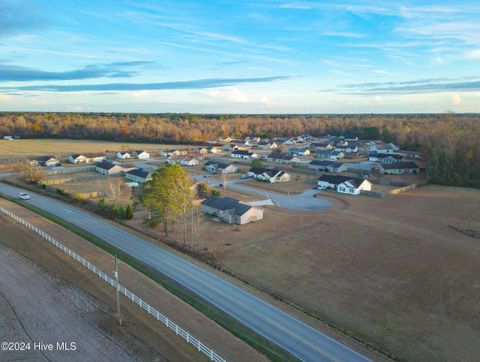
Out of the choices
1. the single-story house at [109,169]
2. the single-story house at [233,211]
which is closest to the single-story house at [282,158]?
the single-story house at [109,169]

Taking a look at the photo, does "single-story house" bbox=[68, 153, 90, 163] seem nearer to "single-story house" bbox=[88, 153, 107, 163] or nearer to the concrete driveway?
"single-story house" bbox=[88, 153, 107, 163]

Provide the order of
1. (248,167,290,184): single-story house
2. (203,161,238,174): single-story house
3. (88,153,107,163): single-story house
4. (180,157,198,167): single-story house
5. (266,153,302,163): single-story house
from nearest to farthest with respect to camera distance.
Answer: (248,167,290,184): single-story house < (203,161,238,174): single-story house < (180,157,198,167): single-story house < (266,153,302,163): single-story house < (88,153,107,163): single-story house

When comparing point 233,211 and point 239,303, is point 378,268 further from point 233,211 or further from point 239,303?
point 233,211

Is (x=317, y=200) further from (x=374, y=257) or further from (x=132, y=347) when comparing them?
(x=132, y=347)

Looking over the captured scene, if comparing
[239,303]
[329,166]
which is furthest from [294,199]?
[239,303]

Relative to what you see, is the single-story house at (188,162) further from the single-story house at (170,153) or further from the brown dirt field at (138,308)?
the brown dirt field at (138,308)

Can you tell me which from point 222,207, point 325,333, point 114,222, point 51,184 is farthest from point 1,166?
point 325,333

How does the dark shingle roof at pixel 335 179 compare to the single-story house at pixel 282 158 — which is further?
the single-story house at pixel 282 158

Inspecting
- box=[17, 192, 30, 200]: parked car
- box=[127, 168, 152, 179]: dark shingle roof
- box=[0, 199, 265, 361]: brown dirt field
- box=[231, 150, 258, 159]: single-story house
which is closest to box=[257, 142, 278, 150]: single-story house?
box=[231, 150, 258, 159]: single-story house
